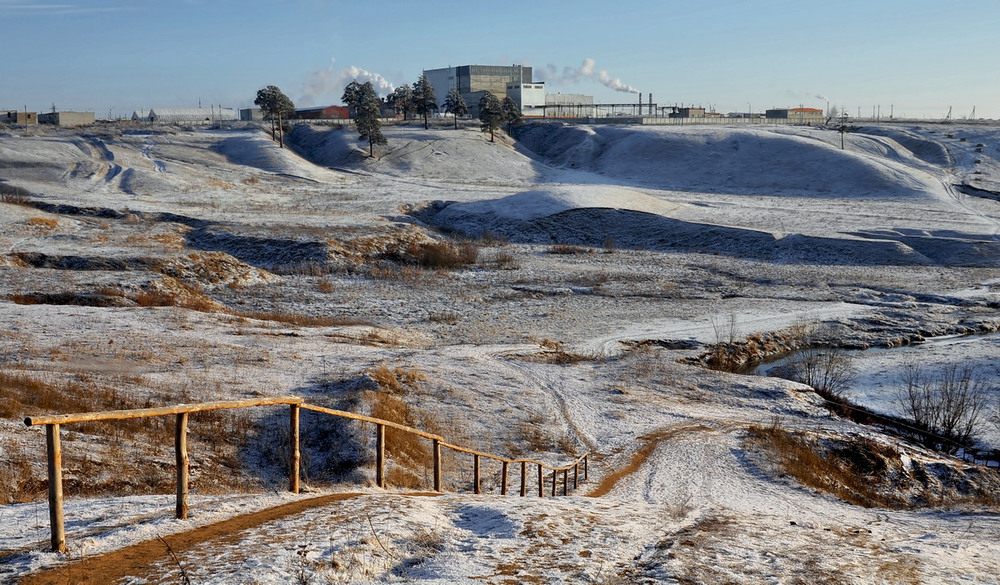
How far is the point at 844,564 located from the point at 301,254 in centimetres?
3866

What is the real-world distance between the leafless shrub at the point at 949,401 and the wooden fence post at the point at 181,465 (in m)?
20.7

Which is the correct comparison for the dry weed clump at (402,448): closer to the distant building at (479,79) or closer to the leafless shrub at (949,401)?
the leafless shrub at (949,401)

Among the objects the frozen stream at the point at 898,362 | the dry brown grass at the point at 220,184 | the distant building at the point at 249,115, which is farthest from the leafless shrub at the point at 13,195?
the distant building at the point at 249,115

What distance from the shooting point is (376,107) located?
90.6 meters

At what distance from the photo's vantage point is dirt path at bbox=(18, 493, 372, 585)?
6117mm

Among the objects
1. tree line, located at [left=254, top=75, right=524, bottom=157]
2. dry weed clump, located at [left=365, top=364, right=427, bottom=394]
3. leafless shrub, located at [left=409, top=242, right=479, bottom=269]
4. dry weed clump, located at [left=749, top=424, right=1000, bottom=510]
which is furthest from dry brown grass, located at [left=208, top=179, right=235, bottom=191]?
dry weed clump, located at [left=749, top=424, right=1000, bottom=510]

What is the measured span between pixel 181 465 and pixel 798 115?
14062cm

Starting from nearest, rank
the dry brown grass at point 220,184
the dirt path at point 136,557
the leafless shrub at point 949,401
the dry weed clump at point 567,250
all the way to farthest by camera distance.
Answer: the dirt path at point 136,557 < the leafless shrub at point 949,401 < the dry weed clump at point 567,250 < the dry brown grass at point 220,184

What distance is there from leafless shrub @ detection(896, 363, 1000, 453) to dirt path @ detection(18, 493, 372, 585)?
20.2 m

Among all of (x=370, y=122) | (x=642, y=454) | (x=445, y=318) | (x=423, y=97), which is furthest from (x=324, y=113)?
(x=642, y=454)

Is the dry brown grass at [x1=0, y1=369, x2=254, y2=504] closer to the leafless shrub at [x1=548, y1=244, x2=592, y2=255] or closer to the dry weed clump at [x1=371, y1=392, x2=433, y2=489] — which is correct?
the dry weed clump at [x1=371, y1=392, x2=433, y2=489]

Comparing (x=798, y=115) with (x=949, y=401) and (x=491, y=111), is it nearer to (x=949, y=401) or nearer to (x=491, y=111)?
(x=491, y=111)

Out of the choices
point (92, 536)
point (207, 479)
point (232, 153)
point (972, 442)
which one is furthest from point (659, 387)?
point (232, 153)

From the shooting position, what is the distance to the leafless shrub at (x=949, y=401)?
2239 cm
